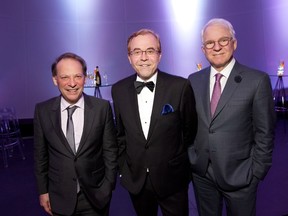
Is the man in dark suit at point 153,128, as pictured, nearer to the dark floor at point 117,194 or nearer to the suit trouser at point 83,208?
the suit trouser at point 83,208

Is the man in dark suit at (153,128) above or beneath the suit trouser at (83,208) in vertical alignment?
Answer: above

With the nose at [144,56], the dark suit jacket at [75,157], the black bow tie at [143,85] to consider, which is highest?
the nose at [144,56]

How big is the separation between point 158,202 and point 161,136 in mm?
439

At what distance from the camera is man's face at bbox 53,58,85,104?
1.49 meters

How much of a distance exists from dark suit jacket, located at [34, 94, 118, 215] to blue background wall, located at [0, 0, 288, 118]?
17.5ft

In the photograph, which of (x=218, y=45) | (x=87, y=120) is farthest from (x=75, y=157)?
(x=218, y=45)

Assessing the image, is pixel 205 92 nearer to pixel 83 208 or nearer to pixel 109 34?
pixel 83 208

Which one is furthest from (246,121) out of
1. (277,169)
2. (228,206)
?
(277,169)

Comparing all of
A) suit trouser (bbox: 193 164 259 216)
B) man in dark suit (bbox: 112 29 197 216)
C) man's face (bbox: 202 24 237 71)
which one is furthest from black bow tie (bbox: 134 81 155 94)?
suit trouser (bbox: 193 164 259 216)

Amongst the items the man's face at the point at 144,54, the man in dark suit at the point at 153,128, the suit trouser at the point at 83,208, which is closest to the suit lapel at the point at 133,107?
the man in dark suit at the point at 153,128

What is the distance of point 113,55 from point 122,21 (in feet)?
3.17

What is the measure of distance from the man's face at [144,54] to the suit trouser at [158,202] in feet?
2.04

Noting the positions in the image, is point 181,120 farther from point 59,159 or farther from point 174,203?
point 59,159

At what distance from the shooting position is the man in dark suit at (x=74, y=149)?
1.51 meters
